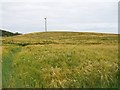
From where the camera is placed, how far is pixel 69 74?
20.3 meters

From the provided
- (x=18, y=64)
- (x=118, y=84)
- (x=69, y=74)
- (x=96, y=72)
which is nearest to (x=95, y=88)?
(x=118, y=84)

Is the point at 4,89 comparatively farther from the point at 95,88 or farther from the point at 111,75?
the point at 111,75

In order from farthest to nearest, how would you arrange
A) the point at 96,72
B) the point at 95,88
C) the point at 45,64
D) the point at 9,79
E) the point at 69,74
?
the point at 45,64 → the point at 69,74 → the point at 96,72 → the point at 9,79 → the point at 95,88

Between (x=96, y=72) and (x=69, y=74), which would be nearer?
(x=96, y=72)

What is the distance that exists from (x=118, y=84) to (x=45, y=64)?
39.1 ft

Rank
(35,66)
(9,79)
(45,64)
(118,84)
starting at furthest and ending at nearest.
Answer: (45,64)
(35,66)
(9,79)
(118,84)

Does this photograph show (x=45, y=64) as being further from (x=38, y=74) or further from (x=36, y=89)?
(x=36, y=89)

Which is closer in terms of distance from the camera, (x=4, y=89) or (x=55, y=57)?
(x=4, y=89)

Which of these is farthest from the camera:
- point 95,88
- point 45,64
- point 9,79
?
point 45,64

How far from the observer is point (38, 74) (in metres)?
20.3

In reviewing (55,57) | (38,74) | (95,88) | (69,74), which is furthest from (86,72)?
(55,57)

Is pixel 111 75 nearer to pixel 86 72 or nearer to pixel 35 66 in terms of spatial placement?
pixel 86 72

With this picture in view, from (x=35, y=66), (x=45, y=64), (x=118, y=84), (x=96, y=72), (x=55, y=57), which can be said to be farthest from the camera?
(x=55, y=57)

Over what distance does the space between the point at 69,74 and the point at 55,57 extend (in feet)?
Result: 27.6
